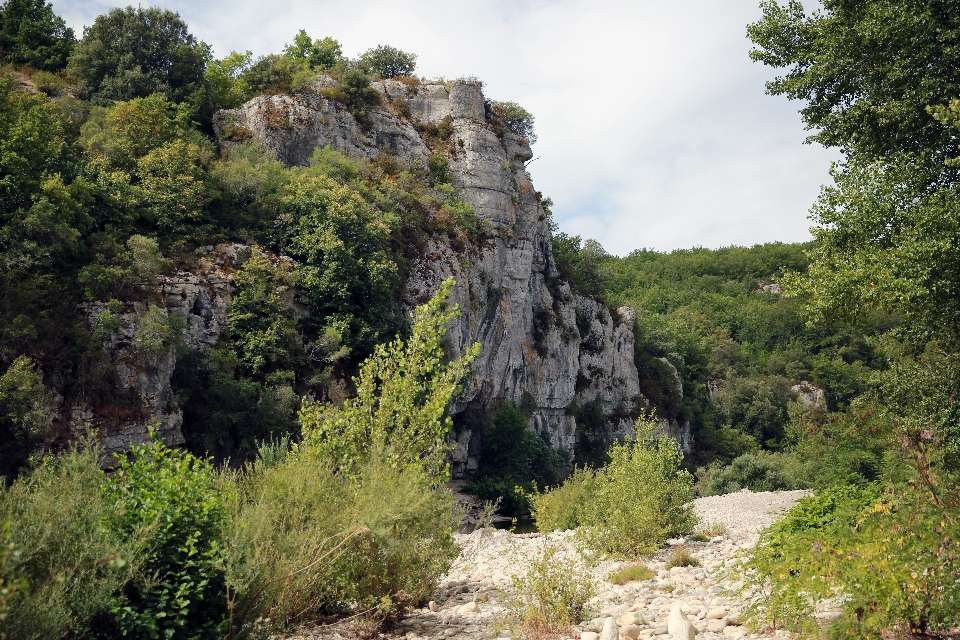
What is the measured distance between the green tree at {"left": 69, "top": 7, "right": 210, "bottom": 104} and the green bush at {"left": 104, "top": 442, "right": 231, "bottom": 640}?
3459 centimetres

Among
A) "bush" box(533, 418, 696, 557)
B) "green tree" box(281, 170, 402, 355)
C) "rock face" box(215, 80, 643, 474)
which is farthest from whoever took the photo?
"rock face" box(215, 80, 643, 474)

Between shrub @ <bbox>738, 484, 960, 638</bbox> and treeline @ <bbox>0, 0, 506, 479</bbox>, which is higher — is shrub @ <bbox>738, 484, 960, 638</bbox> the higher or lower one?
the lower one

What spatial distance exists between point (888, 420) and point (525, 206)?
39.3 meters

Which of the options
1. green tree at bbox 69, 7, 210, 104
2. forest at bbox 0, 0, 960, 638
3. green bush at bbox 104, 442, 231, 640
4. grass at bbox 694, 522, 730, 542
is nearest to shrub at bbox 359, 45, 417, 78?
forest at bbox 0, 0, 960, 638

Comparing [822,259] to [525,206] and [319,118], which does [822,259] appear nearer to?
[319,118]

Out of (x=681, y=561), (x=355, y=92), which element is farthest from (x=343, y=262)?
(x=681, y=561)

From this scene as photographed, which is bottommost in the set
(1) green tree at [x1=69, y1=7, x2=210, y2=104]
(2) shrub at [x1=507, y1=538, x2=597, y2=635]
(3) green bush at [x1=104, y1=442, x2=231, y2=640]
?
(2) shrub at [x1=507, y1=538, x2=597, y2=635]

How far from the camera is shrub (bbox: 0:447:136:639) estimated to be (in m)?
4.47

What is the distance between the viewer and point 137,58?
3762 cm

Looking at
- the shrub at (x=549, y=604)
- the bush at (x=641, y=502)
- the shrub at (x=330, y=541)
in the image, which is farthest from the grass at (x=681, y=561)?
the shrub at (x=330, y=541)

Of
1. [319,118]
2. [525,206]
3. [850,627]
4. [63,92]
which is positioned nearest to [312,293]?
[319,118]

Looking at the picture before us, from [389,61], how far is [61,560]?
5273 cm

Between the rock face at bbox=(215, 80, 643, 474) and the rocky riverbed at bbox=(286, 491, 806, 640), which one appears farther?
the rock face at bbox=(215, 80, 643, 474)

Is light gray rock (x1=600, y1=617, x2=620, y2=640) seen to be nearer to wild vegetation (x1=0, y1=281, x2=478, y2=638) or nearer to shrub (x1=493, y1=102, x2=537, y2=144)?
wild vegetation (x1=0, y1=281, x2=478, y2=638)
